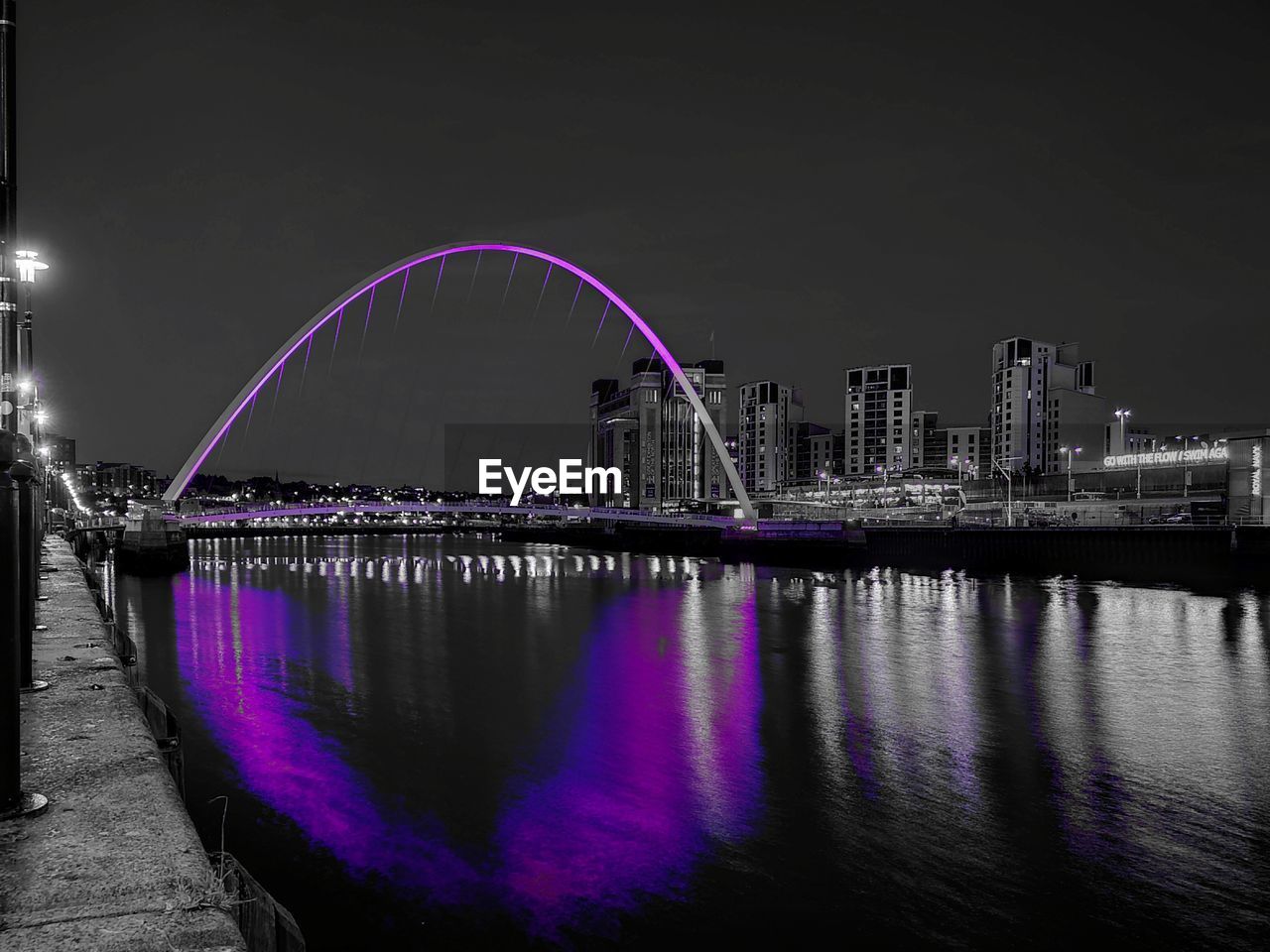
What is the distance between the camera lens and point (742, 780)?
13.7 m

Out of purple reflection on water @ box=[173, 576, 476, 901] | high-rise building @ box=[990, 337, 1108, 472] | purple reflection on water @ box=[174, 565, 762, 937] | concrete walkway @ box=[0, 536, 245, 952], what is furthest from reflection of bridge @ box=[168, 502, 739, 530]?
high-rise building @ box=[990, 337, 1108, 472]

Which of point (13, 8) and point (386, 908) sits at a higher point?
point (13, 8)

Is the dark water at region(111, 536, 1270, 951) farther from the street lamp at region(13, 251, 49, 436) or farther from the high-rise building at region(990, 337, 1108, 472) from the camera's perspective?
the high-rise building at region(990, 337, 1108, 472)

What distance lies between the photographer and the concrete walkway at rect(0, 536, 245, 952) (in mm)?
4168

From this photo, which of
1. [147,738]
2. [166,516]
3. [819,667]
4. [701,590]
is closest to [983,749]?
[819,667]


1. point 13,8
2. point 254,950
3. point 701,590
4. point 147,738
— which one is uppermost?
point 13,8

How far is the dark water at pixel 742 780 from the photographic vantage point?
30.4ft

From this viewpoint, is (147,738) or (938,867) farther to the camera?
(938,867)

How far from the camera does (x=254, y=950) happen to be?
521cm

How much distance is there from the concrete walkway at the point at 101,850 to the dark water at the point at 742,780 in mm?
3152

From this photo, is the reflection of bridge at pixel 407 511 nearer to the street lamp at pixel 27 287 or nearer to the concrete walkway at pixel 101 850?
the street lamp at pixel 27 287

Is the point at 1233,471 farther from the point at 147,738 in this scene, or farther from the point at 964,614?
the point at 147,738

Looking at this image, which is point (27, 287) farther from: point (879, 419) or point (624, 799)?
point (879, 419)

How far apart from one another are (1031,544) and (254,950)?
60434mm
